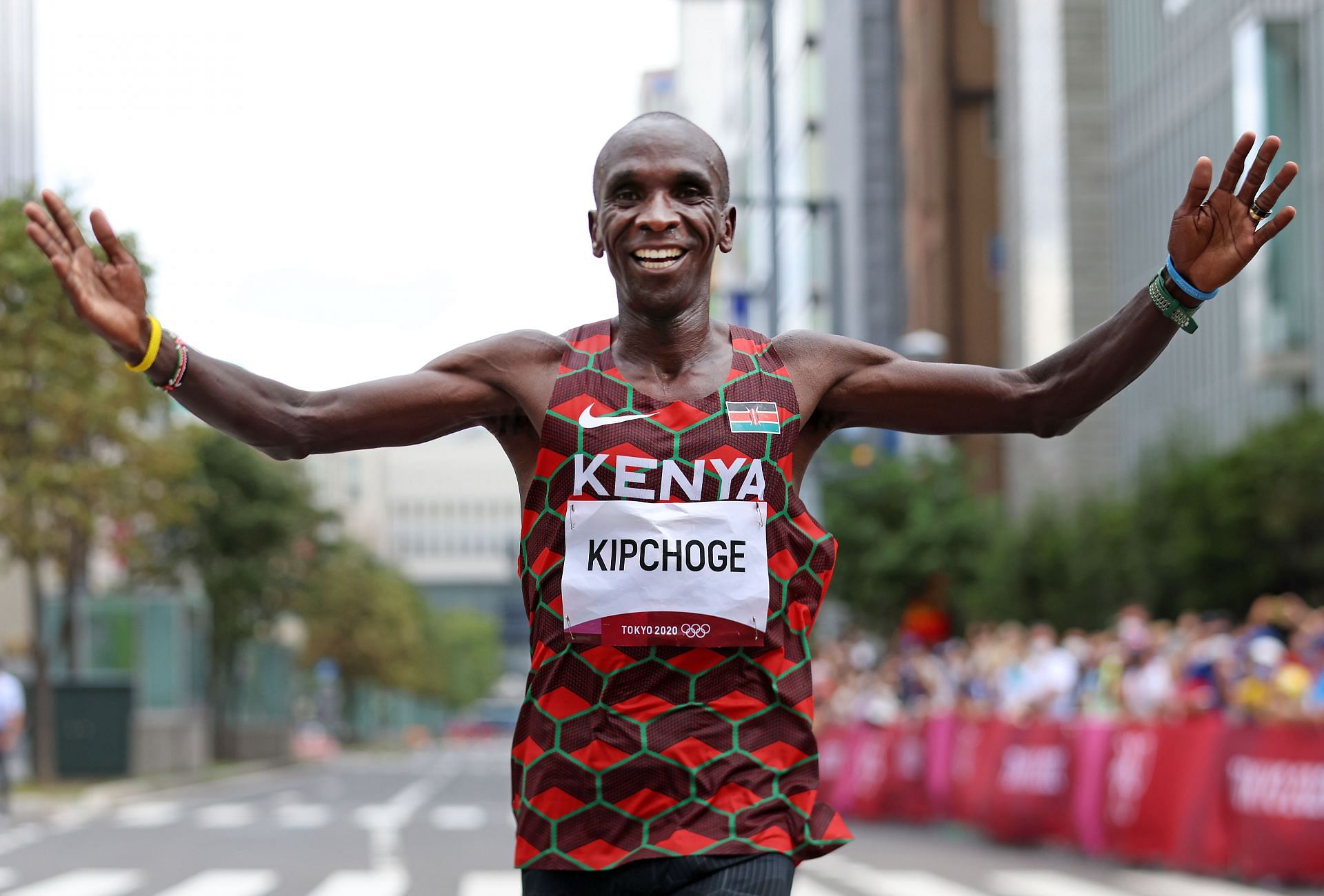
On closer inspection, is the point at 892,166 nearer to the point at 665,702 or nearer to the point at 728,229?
the point at 728,229

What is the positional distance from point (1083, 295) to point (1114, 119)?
4004 millimetres

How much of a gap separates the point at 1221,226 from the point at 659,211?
3.30ft

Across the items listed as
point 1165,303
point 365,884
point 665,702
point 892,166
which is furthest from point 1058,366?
point 892,166

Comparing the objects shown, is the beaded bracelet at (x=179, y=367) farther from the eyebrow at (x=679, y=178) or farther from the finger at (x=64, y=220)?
the eyebrow at (x=679, y=178)

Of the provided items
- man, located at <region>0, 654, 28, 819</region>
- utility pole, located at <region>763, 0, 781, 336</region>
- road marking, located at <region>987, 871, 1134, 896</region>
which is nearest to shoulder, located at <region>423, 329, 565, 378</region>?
road marking, located at <region>987, 871, 1134, 896</region>

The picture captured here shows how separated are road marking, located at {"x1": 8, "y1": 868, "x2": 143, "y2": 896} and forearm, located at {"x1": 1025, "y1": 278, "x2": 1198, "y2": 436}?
423 inches

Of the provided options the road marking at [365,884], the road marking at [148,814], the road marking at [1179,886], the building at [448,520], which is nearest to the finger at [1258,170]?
the road marking at [1179,886]

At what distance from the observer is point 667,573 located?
145 inches

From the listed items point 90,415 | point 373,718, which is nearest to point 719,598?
point 90,415

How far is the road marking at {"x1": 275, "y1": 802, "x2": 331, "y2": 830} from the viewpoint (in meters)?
22.0

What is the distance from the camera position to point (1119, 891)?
13.0 metres

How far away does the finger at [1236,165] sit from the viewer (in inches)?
147

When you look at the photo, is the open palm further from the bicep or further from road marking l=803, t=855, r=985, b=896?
road marking l=803, t=855, r=985, b=896

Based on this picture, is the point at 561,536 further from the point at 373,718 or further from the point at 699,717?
the point at 373,718
